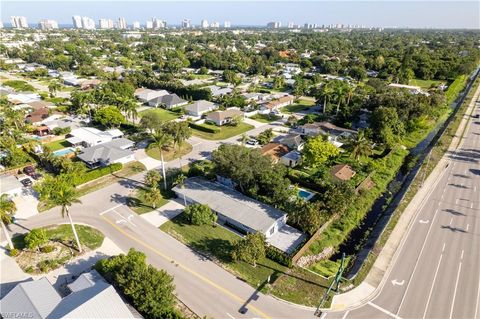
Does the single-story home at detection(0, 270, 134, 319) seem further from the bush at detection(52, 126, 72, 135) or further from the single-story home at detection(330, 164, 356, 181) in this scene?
the bush at detection(52, 126, 72, 135)

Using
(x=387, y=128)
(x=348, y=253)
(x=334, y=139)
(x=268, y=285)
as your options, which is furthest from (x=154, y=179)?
(x=387, y=128)

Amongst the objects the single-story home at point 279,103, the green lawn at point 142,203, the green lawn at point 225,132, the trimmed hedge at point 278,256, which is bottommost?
the green lawn at point 142,203

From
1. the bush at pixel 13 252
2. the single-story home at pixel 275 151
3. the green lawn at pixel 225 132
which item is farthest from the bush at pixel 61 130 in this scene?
the single-story home at pixel 275 151

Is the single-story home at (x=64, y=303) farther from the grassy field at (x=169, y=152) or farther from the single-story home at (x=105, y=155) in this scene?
the grassy field at (x=169, y=152)

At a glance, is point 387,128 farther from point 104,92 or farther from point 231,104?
point 104,92

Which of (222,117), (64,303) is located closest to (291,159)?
(222,117)

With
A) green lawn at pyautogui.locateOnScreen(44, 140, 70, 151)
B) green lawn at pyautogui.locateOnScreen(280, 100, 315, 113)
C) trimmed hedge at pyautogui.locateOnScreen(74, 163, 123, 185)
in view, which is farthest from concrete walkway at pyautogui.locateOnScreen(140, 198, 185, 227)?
green lawn at pyautogui.locateOnScreen(280, 100, 315, 113)
